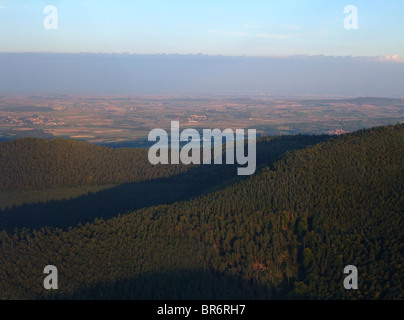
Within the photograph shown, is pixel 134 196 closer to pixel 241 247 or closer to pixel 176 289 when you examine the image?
pixel 241 247

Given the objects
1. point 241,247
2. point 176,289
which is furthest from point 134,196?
point 176,289

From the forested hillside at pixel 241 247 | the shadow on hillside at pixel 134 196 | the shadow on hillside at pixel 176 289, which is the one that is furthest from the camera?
the shadow on hillside at pixel 134 196

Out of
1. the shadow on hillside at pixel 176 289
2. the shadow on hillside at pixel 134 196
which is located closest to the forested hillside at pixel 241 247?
the shadow on hillside at pixel 176 289

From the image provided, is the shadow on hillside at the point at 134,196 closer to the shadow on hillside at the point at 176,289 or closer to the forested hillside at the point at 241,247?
the forested hillside at the point at 241,247

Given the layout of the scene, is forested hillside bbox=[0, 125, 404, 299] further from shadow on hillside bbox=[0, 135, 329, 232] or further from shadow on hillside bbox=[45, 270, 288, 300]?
shadow on hillside bbox=[0, 135, 329, 232]
